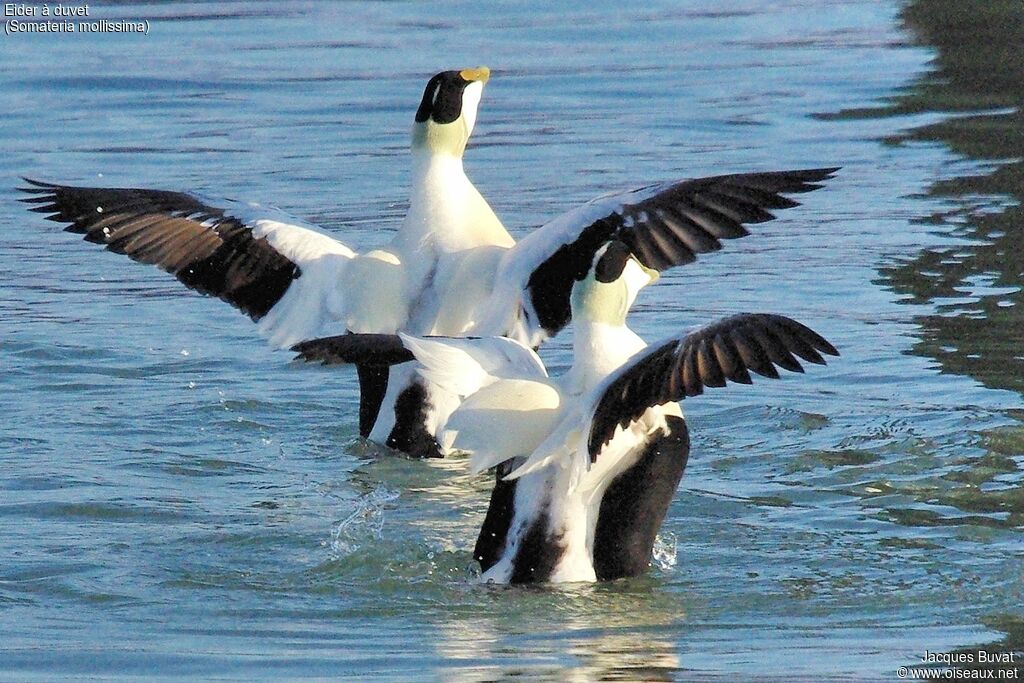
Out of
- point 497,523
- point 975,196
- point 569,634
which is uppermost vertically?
point 975,196

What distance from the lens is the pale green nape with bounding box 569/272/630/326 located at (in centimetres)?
503

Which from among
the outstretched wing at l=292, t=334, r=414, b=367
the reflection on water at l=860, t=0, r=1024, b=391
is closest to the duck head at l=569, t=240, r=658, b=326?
the outstretched wing at l=292, t=334, r=414, b=367

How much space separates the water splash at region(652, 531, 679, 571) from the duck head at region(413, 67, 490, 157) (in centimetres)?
170

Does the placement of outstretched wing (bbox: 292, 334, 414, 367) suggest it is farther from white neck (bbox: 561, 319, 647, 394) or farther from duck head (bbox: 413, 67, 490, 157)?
duck head (bbox: 413, 67, 490, 157)

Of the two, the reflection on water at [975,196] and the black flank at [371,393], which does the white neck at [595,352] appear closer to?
the black flank at [371,393]

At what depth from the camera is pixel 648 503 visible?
16.6 feet

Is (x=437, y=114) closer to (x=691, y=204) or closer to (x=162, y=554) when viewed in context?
(x=691, y=204)

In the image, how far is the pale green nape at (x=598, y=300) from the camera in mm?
5031

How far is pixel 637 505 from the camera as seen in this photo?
5055 millimetres

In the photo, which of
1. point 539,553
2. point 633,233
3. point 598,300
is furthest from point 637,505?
point 633,233

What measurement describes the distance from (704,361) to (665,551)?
1010 mm

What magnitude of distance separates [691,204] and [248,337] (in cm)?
276

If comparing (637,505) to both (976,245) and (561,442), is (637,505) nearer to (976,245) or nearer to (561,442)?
(561,442)

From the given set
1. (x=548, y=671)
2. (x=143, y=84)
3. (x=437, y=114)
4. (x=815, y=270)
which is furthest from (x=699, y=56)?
(x=548, y=671)
